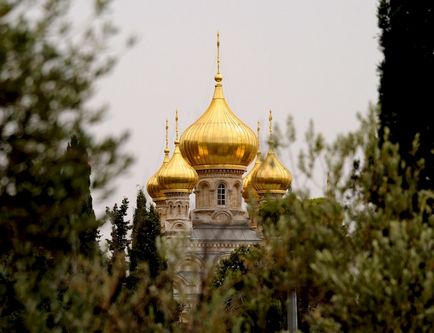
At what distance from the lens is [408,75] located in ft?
39.9

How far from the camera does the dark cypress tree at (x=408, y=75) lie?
39.0 feet

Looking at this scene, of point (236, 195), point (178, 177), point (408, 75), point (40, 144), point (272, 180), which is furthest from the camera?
point (272, 180)

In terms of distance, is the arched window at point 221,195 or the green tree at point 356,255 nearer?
the green tree at point 356,255

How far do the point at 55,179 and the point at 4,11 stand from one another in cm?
117

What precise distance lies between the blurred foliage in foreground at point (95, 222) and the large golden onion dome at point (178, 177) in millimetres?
45115

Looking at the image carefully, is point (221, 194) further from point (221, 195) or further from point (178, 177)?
point (178, 177)

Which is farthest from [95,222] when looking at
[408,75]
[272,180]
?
[272,180]

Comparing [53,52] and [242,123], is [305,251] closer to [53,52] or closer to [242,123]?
[53,52]

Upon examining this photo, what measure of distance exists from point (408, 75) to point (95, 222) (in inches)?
244

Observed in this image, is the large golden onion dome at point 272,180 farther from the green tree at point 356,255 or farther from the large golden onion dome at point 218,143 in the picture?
the green tree at point 356,255

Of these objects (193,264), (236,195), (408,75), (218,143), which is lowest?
(193,264)

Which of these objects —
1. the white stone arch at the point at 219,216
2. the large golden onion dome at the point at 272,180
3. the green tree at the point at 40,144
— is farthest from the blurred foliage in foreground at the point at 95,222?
the large golden onion dome at the point at 272,180

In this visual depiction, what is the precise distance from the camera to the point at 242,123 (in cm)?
5806

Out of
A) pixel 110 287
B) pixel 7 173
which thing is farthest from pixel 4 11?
pixel 110 287
